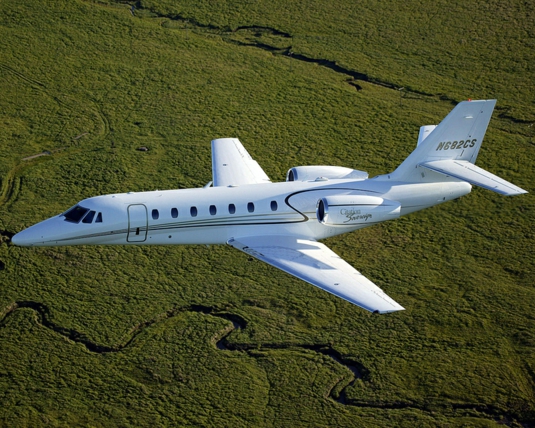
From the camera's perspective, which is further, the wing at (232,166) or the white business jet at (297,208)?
the wing at (232,166)

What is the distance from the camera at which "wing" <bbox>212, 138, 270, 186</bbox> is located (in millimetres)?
40831

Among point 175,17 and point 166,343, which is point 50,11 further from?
point 166,343

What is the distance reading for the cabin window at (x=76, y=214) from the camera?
36094 millimetres

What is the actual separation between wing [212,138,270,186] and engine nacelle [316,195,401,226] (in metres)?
4.67

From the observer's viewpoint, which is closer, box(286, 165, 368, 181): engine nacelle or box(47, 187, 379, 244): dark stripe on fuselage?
box(47, 187, 379, 244): dark stripe on fuselage

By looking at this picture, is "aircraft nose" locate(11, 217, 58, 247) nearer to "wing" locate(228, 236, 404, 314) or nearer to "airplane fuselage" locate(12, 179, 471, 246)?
"airplane fuselage" locate(12, 179, 471, 246)

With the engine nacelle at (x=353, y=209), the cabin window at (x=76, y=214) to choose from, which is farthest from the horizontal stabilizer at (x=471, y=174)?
the cabin window at (x=76, y=214)

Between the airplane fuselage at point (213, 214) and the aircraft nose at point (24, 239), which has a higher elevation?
the airplane fuselage at point (213, 214)

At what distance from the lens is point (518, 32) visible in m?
59.2

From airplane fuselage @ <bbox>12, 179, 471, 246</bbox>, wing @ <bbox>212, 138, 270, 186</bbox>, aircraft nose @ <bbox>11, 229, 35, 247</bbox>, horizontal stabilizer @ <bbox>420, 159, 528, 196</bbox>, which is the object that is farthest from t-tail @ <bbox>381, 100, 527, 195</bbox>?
aircraft nose @ <bbox>11, 229, 35, 247</bbox>

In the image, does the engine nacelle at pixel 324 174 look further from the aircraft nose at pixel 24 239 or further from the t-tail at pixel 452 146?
the aircraft nose at pixel 24 239

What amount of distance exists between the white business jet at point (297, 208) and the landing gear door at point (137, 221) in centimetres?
4

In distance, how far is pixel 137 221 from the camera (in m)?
36.3

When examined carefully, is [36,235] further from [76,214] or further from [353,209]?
[353,209]
